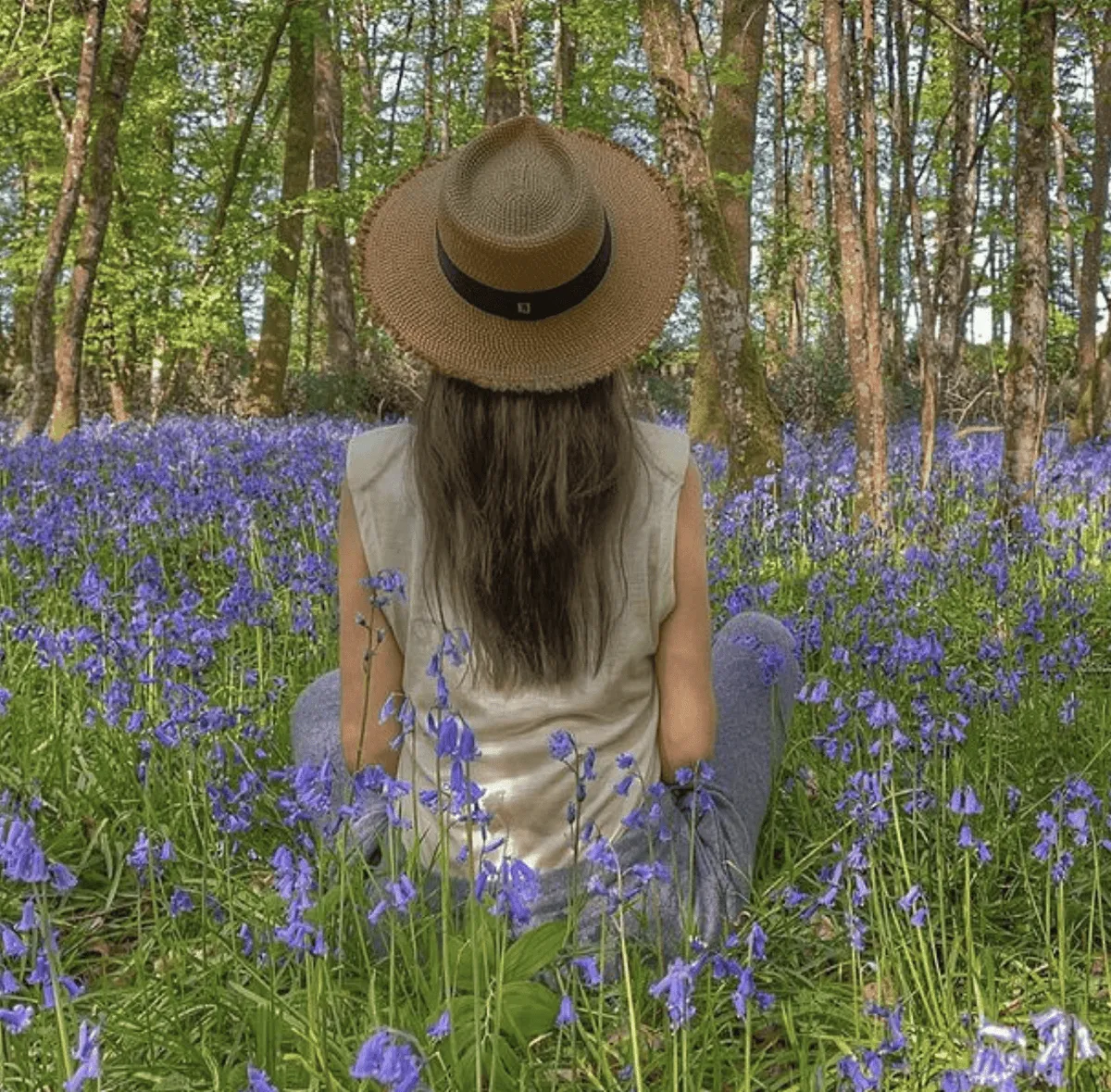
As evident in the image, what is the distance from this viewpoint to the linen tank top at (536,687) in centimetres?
229

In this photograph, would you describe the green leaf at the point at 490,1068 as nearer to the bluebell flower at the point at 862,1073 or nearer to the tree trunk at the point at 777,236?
the bluebell flower at the point at 862,1073

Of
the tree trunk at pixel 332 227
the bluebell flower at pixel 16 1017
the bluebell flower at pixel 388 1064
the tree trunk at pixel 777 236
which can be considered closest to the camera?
the bluebell flower at pixel 388 1064

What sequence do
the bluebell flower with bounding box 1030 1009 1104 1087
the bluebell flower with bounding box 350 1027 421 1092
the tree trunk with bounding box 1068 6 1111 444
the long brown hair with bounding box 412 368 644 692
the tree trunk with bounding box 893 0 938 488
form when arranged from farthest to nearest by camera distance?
the tree trunk with bounding box 1068 6 1111 444 < the tree trunk with bounding box 893 0 938 488 < the long brown hair with bounding box 412 368 644 692 < the bluebell flower with bounding box 1030 1009 1104 1087 < the bluebell flower with bounding box 350 1027 421 1092

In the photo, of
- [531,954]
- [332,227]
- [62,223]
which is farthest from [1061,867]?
[332,227]

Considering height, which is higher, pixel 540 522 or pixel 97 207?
pixel 97 207

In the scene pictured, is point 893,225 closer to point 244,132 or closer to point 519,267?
point 244,132

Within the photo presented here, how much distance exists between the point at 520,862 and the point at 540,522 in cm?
75

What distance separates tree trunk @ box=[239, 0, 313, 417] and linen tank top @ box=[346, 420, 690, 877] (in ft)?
41.5

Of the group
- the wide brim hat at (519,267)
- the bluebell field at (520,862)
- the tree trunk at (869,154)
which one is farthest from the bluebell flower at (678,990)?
the tree trunk at (869,154)

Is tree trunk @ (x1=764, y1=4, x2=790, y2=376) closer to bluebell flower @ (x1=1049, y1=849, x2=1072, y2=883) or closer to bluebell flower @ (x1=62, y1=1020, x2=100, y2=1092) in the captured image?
bluebell flower @ (x1=1049, y1=849, x2=1072, y2=883)

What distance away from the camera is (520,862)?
5.05 feet

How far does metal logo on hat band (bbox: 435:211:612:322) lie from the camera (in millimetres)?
2109

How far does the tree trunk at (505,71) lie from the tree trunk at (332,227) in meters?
3.26

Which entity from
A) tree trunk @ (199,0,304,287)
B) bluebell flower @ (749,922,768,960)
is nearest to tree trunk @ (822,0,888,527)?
bluebell flower @ (749,922,768,960)
